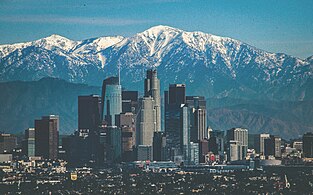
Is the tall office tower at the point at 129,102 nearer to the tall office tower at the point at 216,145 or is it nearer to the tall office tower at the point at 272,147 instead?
the tall office tower at the point at 216,145

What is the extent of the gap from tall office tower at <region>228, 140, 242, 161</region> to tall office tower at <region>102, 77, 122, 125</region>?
1282 cm

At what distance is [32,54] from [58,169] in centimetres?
9098

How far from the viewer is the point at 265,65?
186 metres

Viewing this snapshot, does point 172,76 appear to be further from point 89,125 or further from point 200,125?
point 89,125

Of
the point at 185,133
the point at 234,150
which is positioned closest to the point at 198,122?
the point at 185,133

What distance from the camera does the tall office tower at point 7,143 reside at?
390 feet

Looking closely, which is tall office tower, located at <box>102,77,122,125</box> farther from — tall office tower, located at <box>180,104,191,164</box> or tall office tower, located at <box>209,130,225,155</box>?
tall office tower, located at <box>209,130,225,155</box>

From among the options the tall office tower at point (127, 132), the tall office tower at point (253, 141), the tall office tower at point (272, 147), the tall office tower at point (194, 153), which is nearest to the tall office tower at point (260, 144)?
the tall office tower at point (253, 141)

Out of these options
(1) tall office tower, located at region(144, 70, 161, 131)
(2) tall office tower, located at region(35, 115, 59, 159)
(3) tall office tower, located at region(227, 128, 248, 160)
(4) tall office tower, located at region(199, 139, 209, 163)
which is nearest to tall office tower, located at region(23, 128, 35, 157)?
Result: (2) tall office tower, located at region(35, 115, 59, 159)

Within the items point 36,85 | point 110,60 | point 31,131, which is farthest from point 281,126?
point 110,60

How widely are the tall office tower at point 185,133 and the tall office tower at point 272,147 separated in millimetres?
6958

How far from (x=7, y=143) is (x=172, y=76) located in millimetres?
57721

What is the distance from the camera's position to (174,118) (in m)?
123

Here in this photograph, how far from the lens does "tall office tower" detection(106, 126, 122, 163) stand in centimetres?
11350
